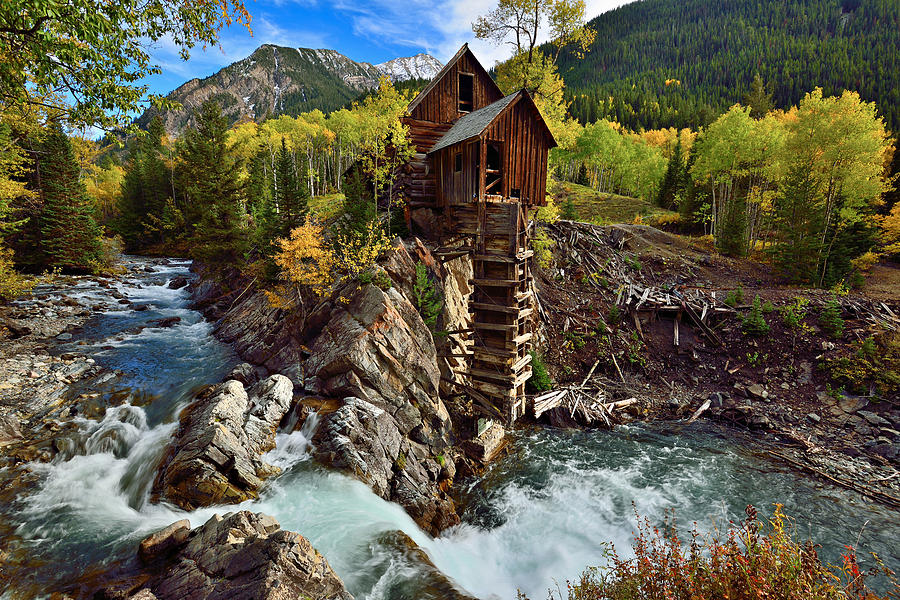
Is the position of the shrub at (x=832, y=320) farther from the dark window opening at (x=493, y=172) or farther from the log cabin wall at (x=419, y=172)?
the log cabin wall at (x=419, y=172)

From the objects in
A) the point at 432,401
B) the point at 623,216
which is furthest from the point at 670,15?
the point at 432,401

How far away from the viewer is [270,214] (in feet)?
76.2

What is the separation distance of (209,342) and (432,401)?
47.2 feet

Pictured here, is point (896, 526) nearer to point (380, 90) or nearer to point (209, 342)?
point (380, 90)

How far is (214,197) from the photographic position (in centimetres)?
2855

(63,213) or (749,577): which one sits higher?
(63,213)

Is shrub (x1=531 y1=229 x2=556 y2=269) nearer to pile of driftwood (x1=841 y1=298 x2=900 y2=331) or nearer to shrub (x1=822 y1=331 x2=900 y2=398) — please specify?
shrub (x1=822 y1=331 x2=900 y2=398)

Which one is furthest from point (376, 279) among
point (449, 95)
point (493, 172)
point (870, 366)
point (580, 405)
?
point (870, 366)

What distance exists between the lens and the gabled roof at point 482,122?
17.4m

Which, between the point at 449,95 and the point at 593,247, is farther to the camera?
the point at 593,247

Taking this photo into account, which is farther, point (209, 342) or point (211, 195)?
point (211, 195)

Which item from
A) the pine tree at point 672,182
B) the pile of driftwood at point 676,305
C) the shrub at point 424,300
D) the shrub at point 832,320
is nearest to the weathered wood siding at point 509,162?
the shrub at point 424,300

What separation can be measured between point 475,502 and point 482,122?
16887 mm

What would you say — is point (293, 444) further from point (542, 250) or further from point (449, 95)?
point (449, 95)
